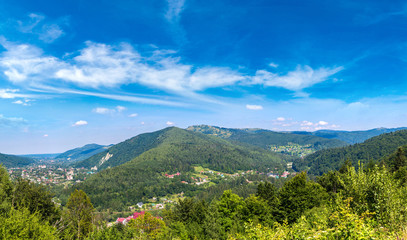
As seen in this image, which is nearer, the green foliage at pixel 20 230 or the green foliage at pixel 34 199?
the green foliage at pixel 20 230

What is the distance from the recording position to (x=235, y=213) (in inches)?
1464

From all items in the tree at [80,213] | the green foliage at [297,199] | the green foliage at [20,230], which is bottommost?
Result: the tree at [80,213]

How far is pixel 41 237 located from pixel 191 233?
21002mm

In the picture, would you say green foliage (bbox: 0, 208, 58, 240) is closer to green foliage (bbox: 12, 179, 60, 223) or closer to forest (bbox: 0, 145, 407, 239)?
forest (bbox: 0, 145, 407, 239)

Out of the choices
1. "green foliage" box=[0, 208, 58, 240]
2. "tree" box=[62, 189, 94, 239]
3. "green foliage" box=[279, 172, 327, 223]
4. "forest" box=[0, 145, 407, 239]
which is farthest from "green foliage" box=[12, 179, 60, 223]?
"green foliage" box=[279, 172, 327, 223]

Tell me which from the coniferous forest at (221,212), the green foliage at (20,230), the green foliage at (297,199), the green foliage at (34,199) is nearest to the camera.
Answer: the coniferous forest at (221,212)

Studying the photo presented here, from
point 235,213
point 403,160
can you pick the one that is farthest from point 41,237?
point 403,160

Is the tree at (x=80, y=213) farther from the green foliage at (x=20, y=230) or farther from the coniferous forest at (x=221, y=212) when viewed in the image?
the green foliage at (x=20, y=230)

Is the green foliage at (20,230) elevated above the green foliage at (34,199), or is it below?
above

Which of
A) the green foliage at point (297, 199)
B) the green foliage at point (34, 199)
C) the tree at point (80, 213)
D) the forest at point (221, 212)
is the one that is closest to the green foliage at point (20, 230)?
the forest at point (221, 212)

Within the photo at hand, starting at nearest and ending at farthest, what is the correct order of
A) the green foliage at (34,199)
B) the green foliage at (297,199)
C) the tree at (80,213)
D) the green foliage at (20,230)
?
the green foliage at (20,230)
the green foliage at (34,199)
the green foliage at (297,199)
the tree at (80,213)

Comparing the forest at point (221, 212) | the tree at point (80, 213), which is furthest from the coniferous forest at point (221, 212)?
the tree at point (80, 213)

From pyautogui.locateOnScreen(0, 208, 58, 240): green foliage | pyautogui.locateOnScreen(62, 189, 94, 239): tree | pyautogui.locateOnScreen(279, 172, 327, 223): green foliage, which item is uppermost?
pyautogui.locateOnScreen(0, 208, 58, 240): green foliage

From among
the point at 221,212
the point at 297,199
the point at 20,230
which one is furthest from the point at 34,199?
the point at 297,199
